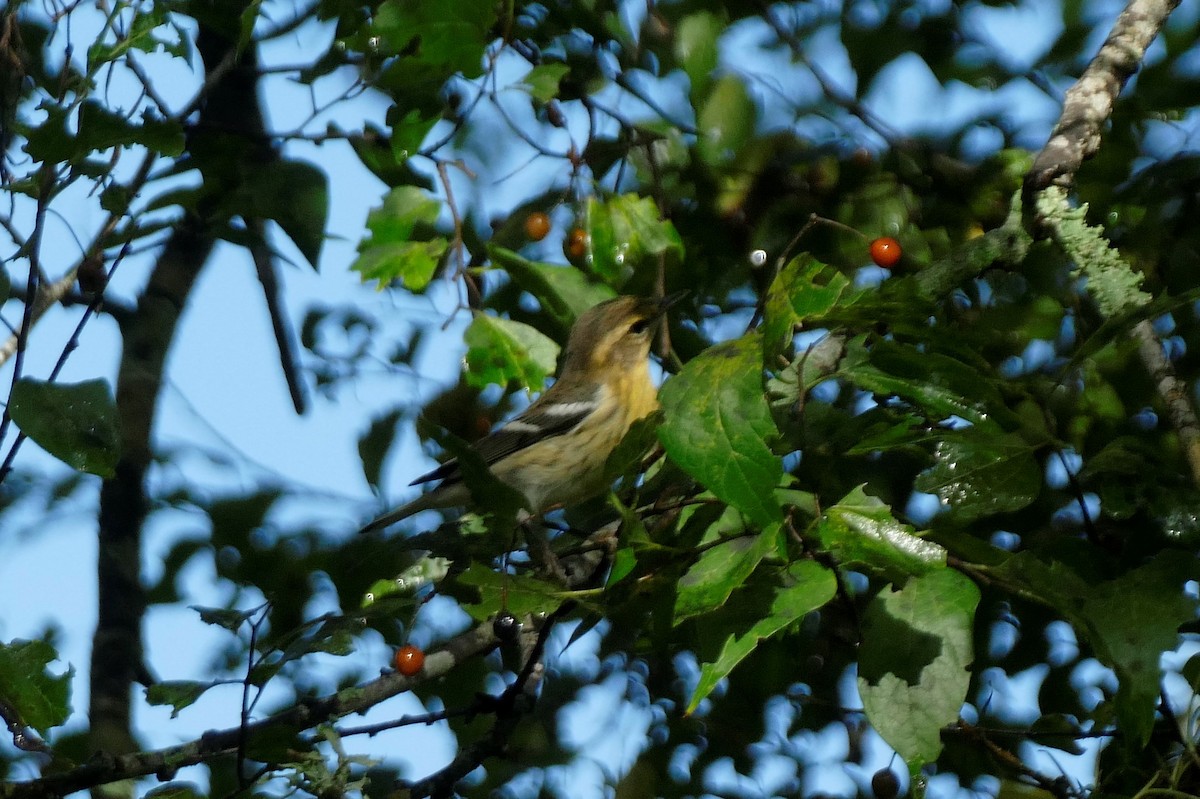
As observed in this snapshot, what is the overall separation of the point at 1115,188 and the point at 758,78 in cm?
130

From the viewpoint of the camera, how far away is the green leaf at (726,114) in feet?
14.0

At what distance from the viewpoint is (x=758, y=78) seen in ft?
14.3

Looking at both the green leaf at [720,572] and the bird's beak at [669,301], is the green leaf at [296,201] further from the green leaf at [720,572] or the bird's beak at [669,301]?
the green leaf at [720,572]

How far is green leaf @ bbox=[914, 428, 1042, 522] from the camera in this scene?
2729 mm

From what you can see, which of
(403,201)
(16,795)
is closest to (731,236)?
(403,201)

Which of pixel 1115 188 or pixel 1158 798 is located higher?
pixel 1115 188

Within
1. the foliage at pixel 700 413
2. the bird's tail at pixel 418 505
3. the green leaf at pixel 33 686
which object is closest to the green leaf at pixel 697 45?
the foliage at pixel 700 413

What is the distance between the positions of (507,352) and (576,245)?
0.51 metres

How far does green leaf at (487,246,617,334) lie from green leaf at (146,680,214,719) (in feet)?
5.34

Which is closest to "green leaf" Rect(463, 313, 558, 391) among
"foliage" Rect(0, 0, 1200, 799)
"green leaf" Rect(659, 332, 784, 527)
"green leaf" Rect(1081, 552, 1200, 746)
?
"foliage" Rect(0, 0, 1200, 799)

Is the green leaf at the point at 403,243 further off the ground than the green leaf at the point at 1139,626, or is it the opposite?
the green leaf at the point at 403,243

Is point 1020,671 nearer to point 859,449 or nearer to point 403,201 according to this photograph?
point 859,449

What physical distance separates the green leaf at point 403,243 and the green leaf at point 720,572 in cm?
211

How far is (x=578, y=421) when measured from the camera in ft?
19.9
